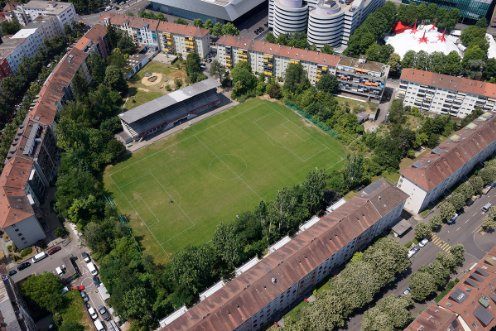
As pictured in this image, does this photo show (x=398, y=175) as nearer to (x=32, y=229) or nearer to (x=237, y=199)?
(x=237, y=199)

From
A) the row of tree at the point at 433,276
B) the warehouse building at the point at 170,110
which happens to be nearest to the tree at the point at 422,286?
the row of tree at the point at 433,276

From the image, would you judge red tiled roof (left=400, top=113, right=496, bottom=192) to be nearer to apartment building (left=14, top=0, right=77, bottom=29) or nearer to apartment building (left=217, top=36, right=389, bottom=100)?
apartment building (left=217, top=36, right=389, bottom=100)

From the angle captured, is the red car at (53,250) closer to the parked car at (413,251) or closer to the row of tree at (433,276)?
the row of tree at (433,276)

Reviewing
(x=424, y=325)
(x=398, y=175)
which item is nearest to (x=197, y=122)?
(x=398, y=175)

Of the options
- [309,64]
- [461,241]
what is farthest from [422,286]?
[309,64]

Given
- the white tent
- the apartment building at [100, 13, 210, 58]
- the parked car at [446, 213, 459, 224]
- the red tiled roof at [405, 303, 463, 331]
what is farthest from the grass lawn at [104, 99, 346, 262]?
the white tent

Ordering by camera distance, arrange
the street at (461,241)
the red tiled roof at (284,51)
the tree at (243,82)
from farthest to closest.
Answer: the tree at (243,82)
the red tiled roof at (284,51)
the street at (461,241)
